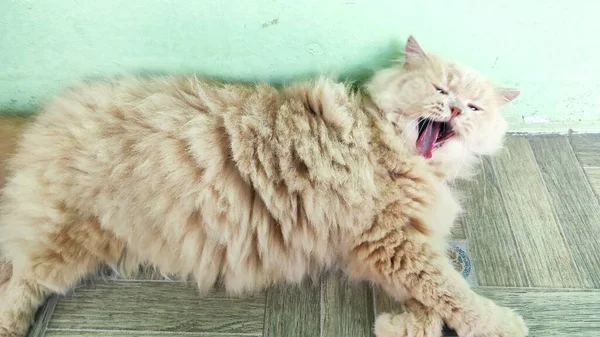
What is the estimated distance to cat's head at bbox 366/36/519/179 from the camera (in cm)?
138

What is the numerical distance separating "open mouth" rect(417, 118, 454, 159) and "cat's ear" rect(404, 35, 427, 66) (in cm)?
20

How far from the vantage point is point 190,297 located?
1.49 metres

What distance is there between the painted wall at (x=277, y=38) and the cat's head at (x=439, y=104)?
14 cm

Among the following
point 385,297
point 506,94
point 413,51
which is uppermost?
point 413,51

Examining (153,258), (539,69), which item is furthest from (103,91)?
(539,69)

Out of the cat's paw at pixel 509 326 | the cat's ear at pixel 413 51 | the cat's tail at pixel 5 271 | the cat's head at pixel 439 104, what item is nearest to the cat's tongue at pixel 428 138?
the cat's head at pixel 439 104

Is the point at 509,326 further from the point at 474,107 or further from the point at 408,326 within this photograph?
the point at 474,107

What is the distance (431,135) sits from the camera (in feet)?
4.74

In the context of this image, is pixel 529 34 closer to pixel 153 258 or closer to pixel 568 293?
pixel 568 293

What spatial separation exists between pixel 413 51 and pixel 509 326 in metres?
0.87

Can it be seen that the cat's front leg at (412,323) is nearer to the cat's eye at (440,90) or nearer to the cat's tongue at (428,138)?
the cat's tongue at (428,138)

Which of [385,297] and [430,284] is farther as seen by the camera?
[385,297]

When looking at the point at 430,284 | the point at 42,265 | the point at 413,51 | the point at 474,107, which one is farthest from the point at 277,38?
the point at 42,265

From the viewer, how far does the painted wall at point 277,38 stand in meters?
1.43
